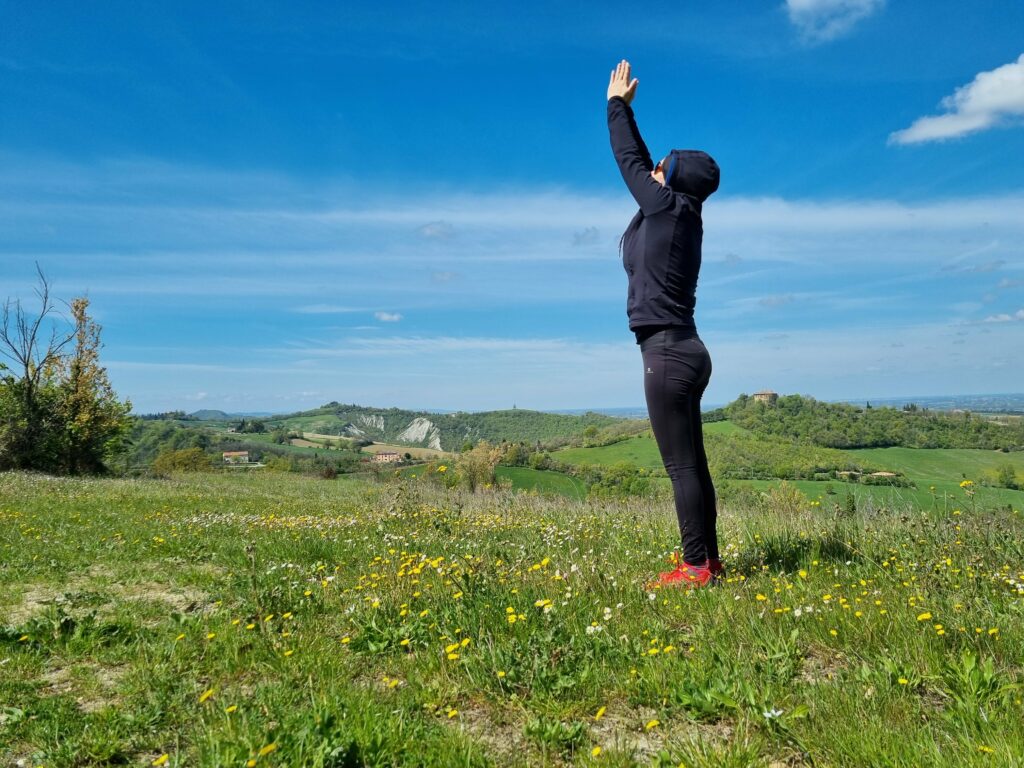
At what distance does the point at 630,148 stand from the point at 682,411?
1.87m

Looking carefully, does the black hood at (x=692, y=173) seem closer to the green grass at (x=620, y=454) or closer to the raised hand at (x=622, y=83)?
the raised hand at (x=622, y=83)

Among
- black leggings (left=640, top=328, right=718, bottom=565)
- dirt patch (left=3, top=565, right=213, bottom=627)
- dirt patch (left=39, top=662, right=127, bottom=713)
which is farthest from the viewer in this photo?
dirt patch (left=3, top=565, right=213, bottom=627)

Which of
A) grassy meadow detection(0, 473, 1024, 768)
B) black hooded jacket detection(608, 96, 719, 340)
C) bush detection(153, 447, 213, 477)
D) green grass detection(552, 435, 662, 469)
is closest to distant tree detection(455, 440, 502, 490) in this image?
grassy meadow detection(0, 473, 1024, 768)

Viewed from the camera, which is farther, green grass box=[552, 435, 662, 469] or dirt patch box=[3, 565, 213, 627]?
green grass box=[552, 435, 662, 469]

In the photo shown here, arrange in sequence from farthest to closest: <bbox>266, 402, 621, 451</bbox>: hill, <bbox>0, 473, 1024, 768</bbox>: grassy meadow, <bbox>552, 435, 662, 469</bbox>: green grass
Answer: <bbox>266, 402, 621, 451</bbox>: hill, <bbox>552, 435, 662, 469</bbox>: green grass, <bbox>0, 473, 1024, 768</bbox>: grassy meadow

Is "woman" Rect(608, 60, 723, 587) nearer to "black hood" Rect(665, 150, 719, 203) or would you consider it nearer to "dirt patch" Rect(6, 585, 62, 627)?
"black hood" Rect(665, 150, 719, 203)

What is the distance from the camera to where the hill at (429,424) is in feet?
468

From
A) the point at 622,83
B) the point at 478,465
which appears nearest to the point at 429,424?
the point at 478,465

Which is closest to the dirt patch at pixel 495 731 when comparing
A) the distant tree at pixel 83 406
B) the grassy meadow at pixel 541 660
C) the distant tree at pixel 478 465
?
the grassy meadow at pixel 541 660

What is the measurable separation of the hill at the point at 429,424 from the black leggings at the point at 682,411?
129 meters

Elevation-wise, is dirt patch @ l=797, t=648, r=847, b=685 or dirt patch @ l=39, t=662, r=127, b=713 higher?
dirt patch @ l=797, t=648, r=847, b=685

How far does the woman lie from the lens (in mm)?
3695

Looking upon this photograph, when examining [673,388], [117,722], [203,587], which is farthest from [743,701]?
[203,587]

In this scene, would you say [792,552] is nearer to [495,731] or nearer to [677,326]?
[677,326]
